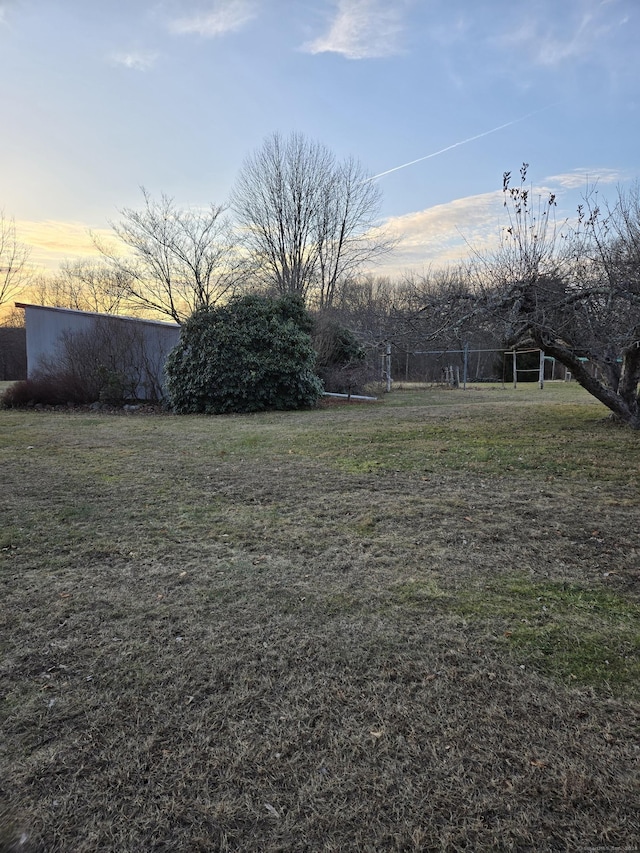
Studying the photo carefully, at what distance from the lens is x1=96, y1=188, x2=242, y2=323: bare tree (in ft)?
62.1

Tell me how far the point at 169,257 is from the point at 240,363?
1089 centimetres

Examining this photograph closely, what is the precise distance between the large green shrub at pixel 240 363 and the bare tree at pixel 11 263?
12.1 meters

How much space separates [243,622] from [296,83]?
9.84 m

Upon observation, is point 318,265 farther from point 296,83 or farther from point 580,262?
point 580,262

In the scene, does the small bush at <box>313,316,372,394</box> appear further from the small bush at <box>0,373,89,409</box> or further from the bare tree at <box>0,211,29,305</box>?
the bare tree at <box>0,211,29,305</box>

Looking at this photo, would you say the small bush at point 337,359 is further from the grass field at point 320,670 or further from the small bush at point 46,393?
the grass field at point 320,670

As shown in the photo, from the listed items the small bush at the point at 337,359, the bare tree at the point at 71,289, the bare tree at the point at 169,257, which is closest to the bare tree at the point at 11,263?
the bare tree at the point at 169,257

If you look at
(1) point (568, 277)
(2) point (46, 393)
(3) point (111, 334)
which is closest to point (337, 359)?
(3) point (111, 334)

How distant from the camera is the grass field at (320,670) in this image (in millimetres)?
1261

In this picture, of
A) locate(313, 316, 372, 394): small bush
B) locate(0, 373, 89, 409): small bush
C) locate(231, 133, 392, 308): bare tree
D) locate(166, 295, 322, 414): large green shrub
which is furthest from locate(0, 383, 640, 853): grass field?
locate(231, 133, 392, 308): bare tree

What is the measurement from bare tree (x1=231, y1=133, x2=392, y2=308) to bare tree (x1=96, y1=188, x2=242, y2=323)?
2705 mm

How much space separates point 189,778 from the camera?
1.38 meters

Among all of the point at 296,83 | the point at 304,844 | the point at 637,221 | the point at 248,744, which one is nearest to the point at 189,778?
the point at 248,744

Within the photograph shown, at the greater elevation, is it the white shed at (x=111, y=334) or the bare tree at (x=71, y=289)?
the bare tree at (x=71, y=289)
